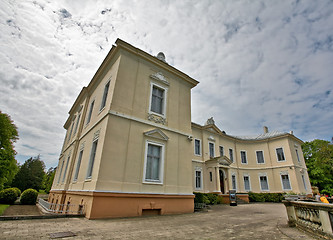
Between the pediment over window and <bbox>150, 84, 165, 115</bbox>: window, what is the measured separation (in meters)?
1.46

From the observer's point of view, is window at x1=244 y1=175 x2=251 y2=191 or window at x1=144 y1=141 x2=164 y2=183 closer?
window at x1=144 y1=141 x2=164 y2=183

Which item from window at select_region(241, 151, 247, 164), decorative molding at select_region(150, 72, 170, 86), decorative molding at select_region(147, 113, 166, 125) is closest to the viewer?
decorative molding at select_region(147, 113, 166, 125)

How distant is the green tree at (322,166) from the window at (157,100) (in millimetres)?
31152

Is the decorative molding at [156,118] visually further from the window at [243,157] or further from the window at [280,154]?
the window at [280,154]

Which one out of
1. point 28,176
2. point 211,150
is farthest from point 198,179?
point 28,176

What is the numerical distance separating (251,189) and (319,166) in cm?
1353

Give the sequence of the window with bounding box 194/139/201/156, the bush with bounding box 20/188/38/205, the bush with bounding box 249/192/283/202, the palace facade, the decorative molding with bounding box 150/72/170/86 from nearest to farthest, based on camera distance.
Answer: the palace facade, the decorative molding with bounding box 150/72/170/86, the bush with bounding box 20/188/38/205, the window with bounding box 194/139/201/156, the bush with bounding box 249/192/283/202

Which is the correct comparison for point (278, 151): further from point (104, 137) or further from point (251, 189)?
point (104, 137)

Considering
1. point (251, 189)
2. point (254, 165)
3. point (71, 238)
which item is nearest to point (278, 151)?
point (254, 165)

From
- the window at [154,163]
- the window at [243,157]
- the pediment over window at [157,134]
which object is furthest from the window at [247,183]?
the window at [154,163]

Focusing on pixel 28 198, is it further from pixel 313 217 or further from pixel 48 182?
pixel 48 182

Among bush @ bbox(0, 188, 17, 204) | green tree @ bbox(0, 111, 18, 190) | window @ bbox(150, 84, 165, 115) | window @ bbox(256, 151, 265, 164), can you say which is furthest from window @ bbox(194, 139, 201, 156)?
green tree @ bbox(0, 111, 18, 190)

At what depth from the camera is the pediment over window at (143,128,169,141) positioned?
10169mm

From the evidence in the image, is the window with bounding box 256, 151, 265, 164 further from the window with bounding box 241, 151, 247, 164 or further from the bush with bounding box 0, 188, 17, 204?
the bush with bounding box 0, 188, 17, 204
